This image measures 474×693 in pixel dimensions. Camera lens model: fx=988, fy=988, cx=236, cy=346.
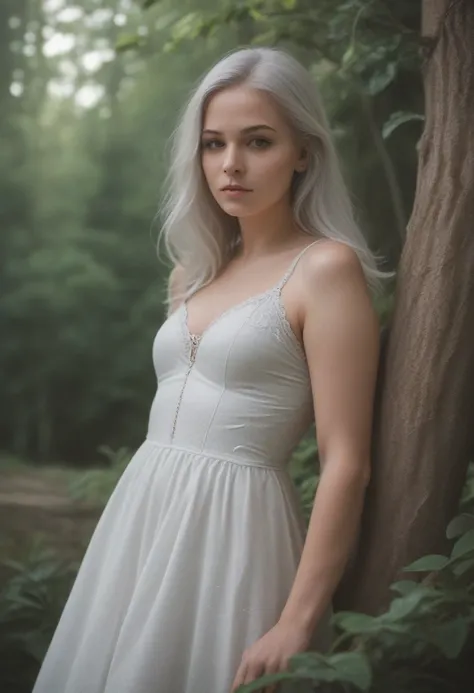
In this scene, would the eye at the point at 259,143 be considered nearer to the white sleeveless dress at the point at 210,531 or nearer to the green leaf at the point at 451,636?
the white sleeveless dress at the point at 210,531

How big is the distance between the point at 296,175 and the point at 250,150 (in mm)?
102

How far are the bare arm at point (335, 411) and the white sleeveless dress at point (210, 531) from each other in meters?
0.06

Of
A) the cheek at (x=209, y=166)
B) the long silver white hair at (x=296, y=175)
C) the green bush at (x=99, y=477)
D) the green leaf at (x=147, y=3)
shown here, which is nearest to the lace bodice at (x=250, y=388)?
the long silver white hair at (x=296, y=175)

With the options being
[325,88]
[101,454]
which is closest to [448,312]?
[325,88]

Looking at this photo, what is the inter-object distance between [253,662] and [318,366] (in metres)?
0.43

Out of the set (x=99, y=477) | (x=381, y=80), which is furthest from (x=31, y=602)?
(x=381, y=80)

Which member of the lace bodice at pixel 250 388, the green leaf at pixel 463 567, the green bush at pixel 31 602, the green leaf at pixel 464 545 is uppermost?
the lace bodice at pixel 250 388

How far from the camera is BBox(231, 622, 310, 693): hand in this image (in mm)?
1367

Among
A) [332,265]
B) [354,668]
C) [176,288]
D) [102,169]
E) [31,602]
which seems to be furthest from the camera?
[102,169]

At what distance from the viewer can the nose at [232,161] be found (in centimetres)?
155

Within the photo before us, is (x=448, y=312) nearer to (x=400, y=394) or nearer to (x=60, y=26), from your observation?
(x=400, y=394)

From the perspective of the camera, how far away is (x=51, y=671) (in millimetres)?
1591

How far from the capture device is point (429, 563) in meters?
1.36

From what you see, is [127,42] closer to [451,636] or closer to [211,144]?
[211,144]
